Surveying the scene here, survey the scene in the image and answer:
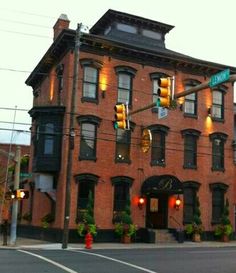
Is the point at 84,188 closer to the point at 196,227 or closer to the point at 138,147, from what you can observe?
the point at 138,147

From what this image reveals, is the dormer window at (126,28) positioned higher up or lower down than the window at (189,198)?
higher up

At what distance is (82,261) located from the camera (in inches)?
781

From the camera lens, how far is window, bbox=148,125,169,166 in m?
35.3

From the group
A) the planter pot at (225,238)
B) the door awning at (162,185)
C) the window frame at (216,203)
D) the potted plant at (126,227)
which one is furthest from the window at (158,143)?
the planter pot at (225,238)

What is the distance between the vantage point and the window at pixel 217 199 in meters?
37.0

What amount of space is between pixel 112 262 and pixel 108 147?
14475mm

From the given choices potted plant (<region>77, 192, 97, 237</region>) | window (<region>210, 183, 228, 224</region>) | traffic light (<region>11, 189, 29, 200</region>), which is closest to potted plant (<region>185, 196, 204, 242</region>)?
window (<region>210, 183, 228, 224</region>)

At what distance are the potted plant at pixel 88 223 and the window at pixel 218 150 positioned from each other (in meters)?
10.8

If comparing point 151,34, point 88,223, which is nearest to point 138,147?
point 88,223

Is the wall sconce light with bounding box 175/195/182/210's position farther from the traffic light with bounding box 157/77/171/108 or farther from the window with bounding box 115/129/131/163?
the traffic light with bounding box 157/77/171/108

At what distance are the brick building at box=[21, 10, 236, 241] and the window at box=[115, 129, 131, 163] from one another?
0.07 metres

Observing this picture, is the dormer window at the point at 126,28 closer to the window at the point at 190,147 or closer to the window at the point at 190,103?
the window at the point at 190,103

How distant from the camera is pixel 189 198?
36250 mm

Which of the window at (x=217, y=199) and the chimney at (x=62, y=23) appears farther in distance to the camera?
the chimney at (x=62, y=23)
